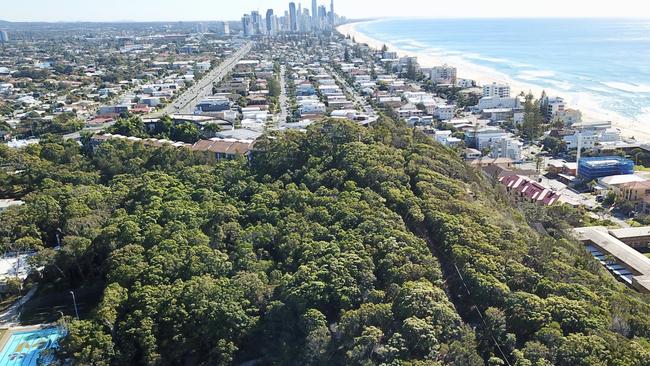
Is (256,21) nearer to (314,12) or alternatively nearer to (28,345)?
(314,12)

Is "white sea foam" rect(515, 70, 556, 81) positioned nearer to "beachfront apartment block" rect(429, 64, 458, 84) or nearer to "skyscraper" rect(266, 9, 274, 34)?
"beachfront apartment block" rect(429, 64, 458, 84)

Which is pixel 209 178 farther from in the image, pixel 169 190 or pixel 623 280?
pixel 623 280

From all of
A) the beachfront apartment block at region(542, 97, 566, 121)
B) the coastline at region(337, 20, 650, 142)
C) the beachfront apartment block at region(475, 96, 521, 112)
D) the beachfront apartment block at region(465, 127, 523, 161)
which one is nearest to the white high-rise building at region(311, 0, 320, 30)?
the coastline at region(337, 20, 650, 142)

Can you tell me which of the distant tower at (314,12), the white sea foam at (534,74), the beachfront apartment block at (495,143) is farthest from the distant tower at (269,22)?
the beachfront apartment block at (495,143)

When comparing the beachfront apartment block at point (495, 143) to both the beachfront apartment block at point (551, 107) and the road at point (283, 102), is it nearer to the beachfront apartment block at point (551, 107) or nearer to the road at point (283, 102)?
the beachfront apartment block at point (551, 107)

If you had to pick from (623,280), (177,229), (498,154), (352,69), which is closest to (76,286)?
(177,229)

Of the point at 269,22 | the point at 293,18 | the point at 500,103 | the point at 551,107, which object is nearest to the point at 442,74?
the point at 500,103
